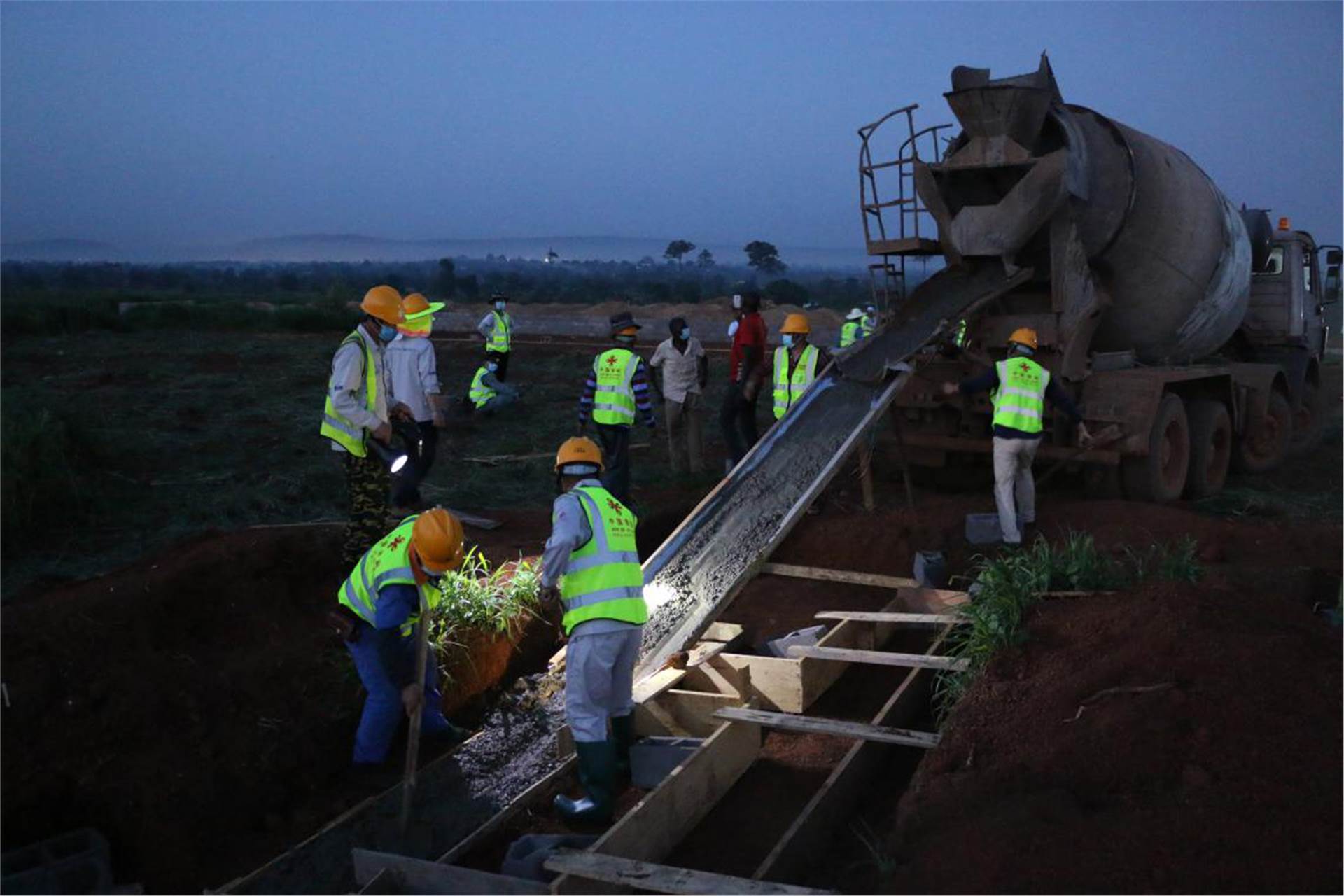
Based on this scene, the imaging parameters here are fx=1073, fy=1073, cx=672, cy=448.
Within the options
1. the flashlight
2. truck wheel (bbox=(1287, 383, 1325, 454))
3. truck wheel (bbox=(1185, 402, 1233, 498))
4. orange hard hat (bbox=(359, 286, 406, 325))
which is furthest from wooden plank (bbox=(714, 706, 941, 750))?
truck wheel (bbox=(1287, 383, 1325, 454))

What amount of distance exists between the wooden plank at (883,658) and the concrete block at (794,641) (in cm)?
45

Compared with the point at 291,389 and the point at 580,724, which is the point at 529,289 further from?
the point at 580,724

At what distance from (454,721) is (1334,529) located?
6.74m

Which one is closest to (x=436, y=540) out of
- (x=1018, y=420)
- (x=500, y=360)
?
(x=1018, y=420)

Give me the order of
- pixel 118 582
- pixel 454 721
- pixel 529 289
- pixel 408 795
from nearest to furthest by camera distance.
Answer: pixel 408 795, pixel 454 721, pixel 118 582, pixel 529 289

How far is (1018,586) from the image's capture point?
5930 millimetres

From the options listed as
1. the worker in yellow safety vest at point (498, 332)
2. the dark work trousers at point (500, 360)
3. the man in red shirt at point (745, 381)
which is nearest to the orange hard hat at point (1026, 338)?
the man in red shirt at point (745, 381)

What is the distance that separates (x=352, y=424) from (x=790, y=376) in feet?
15.2

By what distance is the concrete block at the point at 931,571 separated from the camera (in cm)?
759

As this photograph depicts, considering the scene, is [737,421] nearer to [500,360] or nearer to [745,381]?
[745,381]

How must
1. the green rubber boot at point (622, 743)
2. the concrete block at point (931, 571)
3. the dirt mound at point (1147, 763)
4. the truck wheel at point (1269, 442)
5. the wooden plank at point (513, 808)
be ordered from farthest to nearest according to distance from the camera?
the truck wheel at point (1269, 442) < the concrete block at point (931, 571) < the green rubber boot at point (622, 743) < the wooden plank at point (513, 808) < the dirt mound at point (1147, 763)

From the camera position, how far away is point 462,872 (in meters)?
4.15

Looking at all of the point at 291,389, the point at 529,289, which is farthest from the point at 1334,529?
Answer: the point at 529,289

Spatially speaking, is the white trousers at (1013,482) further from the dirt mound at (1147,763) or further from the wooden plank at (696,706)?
the wooden plank at (696,706)
